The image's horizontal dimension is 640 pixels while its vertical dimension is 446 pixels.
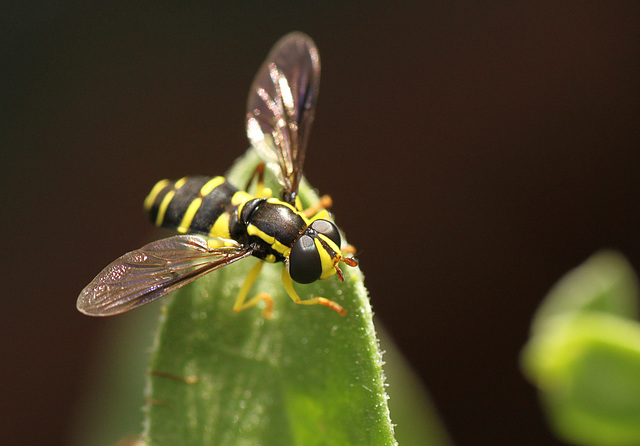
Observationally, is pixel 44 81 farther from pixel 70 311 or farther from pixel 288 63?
pixel 288 63

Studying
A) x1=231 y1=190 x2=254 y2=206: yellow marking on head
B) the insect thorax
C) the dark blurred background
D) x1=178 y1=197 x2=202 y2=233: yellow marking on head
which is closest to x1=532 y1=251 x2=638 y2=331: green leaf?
the dark blurred background

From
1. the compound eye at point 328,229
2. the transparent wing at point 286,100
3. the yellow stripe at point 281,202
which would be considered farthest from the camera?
the transparent wing at point 286,100

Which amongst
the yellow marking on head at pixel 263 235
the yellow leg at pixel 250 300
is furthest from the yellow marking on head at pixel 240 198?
the yellow leg at pixel 250 300

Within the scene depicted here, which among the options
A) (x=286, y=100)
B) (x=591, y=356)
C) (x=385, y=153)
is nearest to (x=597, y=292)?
(x=591, y=356)

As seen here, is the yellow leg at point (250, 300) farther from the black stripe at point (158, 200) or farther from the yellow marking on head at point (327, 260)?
the black stripe at point (158, 200)

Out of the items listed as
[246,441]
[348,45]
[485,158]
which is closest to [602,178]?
[485,158]

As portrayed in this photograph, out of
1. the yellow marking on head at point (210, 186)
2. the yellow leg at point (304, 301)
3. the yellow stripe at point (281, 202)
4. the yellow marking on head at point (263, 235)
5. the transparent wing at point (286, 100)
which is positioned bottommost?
the yellow leg at point (304, 301)

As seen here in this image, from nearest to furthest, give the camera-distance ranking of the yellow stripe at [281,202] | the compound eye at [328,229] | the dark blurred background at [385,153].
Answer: the compound eye at [328,229] < the yellow stripe at [281,202] < the dark blurred background at [385,153]
